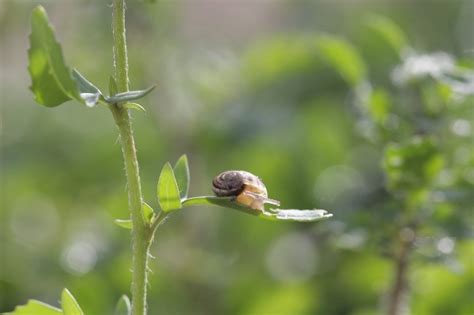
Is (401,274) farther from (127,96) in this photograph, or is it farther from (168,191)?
(127,96)

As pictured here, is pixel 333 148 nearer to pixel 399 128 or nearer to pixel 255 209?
pixel 399 128

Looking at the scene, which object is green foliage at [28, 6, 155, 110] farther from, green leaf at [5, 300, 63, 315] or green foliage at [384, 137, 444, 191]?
green foliage at [384, 137, 444, 191]

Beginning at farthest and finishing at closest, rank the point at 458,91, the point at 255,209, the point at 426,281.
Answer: the point at 426,281 → the point at 458,91 → the point at 255,209

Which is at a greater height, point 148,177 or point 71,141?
point 71,141

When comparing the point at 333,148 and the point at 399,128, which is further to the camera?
the point at 333,148

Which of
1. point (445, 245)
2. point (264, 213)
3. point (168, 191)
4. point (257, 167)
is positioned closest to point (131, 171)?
point (168, 191)

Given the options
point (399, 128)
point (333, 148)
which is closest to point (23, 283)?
point (333, 148)
